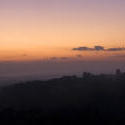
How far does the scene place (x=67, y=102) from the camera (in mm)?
A: 82000

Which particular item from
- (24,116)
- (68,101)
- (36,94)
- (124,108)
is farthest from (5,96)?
(124,108)

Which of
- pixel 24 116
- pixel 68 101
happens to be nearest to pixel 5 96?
pixel 68 101

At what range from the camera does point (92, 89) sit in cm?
8981

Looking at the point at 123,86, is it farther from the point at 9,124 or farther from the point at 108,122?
the point at 9,124

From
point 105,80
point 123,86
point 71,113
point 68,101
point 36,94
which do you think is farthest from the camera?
point 105,80

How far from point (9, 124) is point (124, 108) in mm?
21706

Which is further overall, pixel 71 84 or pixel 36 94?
pixel 71 84

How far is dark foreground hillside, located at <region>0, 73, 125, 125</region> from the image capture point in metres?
66.6

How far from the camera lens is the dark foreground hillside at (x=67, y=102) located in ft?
218

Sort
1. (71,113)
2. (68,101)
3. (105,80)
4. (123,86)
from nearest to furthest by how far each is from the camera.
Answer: (71,113), (68,101), (123,86), (105,80)

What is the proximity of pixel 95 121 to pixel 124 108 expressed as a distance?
8858 millimetres

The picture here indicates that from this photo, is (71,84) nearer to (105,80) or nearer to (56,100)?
(105,80)

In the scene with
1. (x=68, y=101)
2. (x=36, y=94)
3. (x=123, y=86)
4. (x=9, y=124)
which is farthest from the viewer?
(x=36, y=94)

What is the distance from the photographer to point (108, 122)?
215ft
